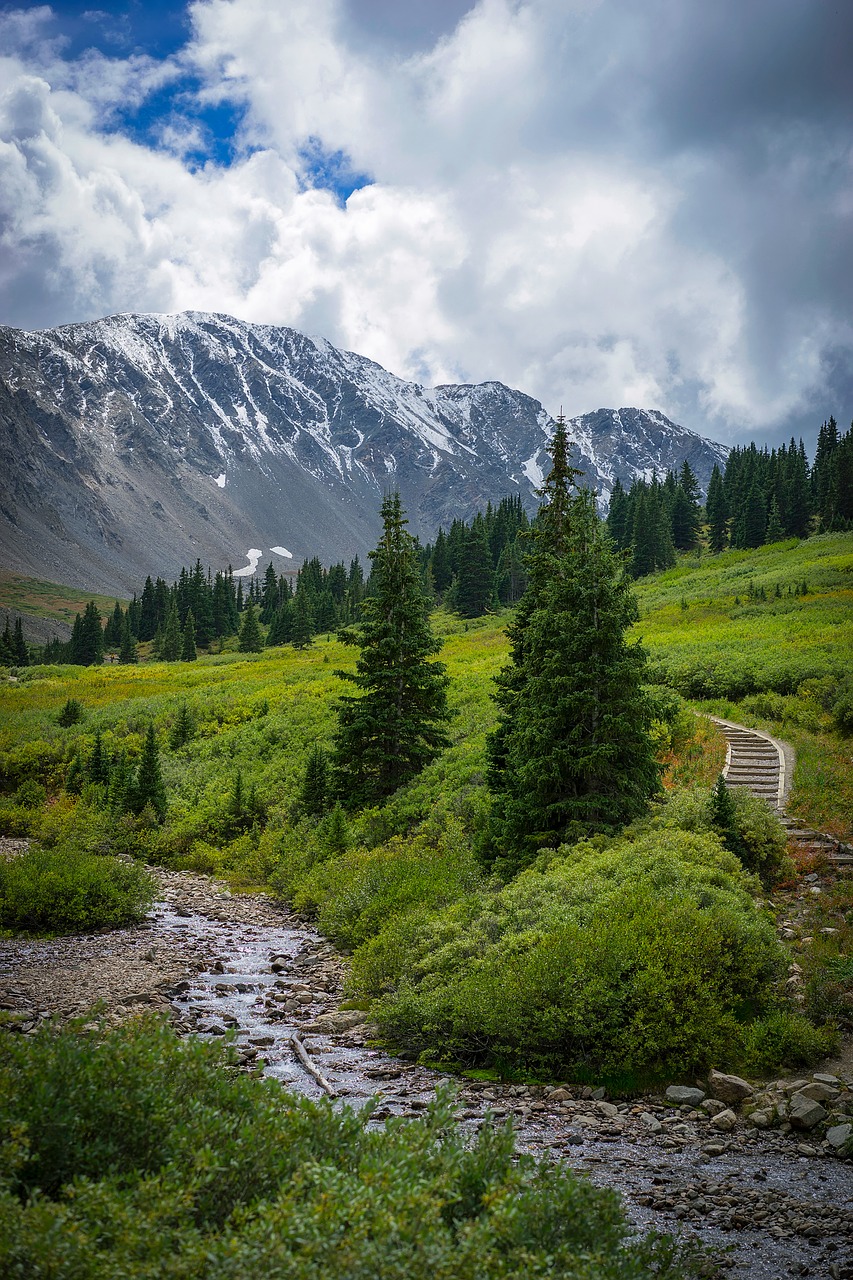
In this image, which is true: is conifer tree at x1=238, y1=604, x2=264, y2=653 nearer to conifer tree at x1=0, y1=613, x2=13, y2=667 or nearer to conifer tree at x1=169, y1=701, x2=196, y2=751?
conifer tree at x1=0, y1=613, x2=13, y2=667

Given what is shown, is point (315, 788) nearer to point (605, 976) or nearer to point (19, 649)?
point (605, 976)

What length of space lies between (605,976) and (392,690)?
18.0m

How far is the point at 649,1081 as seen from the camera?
992cm

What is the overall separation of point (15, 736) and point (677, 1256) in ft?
145

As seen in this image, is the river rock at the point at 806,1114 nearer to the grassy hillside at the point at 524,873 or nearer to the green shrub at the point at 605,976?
the grassy hillside at the point at 524,873

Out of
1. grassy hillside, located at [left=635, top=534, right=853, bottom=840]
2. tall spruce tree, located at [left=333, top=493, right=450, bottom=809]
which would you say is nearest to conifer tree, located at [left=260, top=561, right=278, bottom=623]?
grassy hillside, located at [left=635, top=534, right=853, bottom=840]

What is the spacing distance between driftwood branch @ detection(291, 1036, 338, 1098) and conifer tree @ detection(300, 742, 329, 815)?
17081 mm

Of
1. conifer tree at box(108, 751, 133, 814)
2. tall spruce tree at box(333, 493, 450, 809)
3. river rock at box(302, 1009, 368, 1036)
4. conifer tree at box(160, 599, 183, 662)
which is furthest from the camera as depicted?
conifer tree at box(160, 599, 183, 662)

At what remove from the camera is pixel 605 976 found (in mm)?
10367

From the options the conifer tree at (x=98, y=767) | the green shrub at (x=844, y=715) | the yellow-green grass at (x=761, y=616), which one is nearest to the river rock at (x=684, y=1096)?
the green shrub at (x=844, y=715)

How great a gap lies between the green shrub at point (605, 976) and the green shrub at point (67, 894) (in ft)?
32.3

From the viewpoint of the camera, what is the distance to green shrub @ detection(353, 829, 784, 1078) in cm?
1004

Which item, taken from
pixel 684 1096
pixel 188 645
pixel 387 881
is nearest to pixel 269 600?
pixel 188 645

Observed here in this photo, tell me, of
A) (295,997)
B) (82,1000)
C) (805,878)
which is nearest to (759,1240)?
(805,878)
